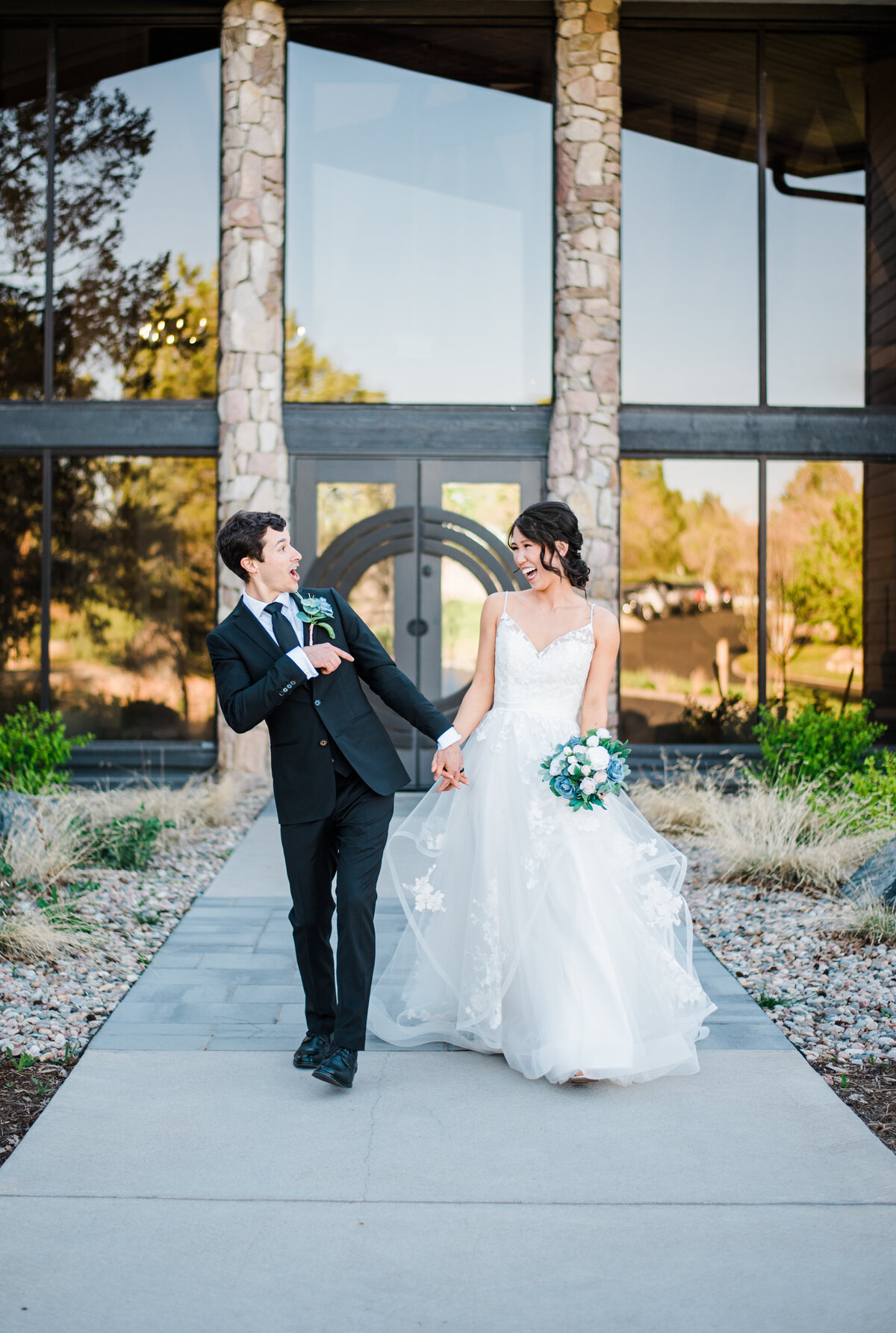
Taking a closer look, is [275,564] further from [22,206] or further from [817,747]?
[22,206]

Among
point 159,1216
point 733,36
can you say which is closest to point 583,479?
point 733,36

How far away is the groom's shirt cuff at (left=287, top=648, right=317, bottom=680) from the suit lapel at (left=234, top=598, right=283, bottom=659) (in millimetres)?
163

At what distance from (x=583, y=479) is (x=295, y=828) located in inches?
260

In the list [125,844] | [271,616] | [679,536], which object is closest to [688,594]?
[679,536]

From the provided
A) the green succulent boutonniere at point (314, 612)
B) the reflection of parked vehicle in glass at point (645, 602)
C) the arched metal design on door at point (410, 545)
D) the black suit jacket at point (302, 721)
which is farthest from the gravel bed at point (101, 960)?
the reflection of parked vehicle in glass at point (645, 602)

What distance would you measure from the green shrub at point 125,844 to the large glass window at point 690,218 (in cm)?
588

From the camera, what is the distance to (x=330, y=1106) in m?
3.55

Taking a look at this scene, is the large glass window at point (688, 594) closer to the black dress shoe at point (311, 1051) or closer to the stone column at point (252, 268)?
the stone column at point (252, 268)

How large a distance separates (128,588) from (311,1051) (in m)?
6.94

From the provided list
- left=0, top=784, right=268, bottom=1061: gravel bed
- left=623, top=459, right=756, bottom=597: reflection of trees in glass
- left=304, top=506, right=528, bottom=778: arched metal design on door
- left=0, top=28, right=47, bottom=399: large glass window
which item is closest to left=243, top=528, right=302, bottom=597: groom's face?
left=0, top=784, right=268, bottom=1061: gravel bed

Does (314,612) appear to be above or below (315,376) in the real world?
below

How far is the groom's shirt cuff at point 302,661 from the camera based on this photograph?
3543mm

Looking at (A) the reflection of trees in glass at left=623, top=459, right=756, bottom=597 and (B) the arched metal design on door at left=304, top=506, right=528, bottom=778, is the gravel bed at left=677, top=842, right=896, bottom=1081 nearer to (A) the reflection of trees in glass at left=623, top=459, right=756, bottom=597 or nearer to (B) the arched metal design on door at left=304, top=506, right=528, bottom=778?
(B) the arched metal design on door at left=304, top=506, right=528, bottom=778

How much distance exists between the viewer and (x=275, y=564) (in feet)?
12.1
